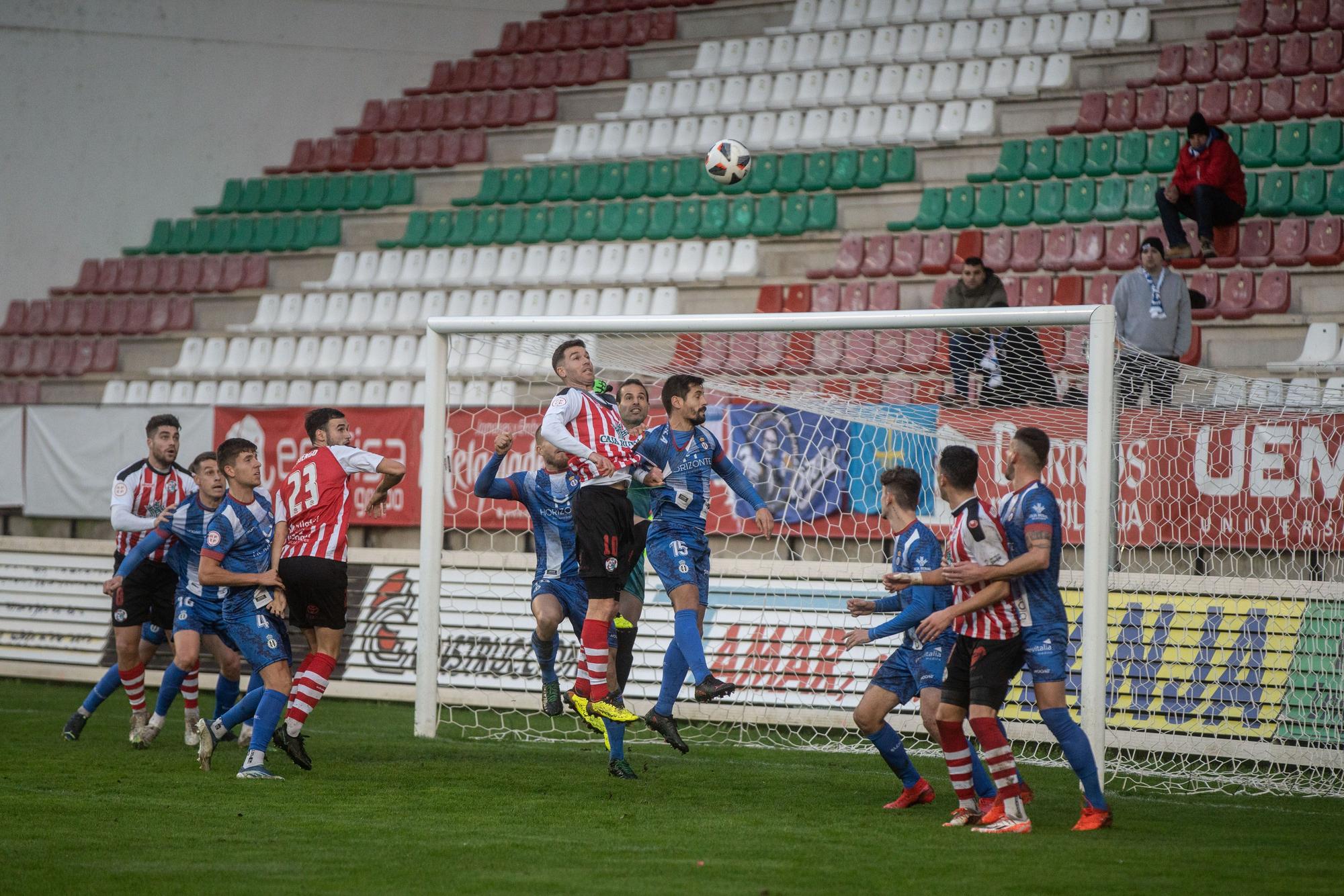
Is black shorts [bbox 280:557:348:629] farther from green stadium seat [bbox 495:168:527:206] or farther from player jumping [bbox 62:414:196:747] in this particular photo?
green stadium seat [bbox 495:168:527:206]

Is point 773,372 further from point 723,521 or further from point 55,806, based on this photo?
point 55,806

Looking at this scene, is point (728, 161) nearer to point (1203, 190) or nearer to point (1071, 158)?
point (1203, 190)

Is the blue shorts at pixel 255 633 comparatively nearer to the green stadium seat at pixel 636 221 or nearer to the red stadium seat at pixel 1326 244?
the red stadium seat at pixel 1326 244

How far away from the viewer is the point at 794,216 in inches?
652

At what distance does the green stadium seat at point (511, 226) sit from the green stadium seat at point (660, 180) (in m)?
1.71

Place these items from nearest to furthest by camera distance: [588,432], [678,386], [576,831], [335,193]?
[576,831]
[588,432]
[678,386]
[335,193]

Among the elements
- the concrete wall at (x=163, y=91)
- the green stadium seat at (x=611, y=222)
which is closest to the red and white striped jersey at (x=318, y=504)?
the green stadium seat at (x=611, y=222)

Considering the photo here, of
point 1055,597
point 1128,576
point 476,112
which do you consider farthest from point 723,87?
point 1055,597

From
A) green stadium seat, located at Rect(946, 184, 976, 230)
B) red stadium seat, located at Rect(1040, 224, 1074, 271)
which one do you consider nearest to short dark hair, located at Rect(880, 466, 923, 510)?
red stadium seat, located at Rect(1040, 224, 1074, 271)

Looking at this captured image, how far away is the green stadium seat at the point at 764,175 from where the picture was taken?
17.1m

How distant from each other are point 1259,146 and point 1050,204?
6.88 ft

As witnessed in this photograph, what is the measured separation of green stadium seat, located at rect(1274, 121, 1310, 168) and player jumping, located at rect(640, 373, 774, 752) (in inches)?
332

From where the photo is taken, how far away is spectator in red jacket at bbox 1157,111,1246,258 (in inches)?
504

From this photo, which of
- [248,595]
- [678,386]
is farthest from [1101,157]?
[248,595]
